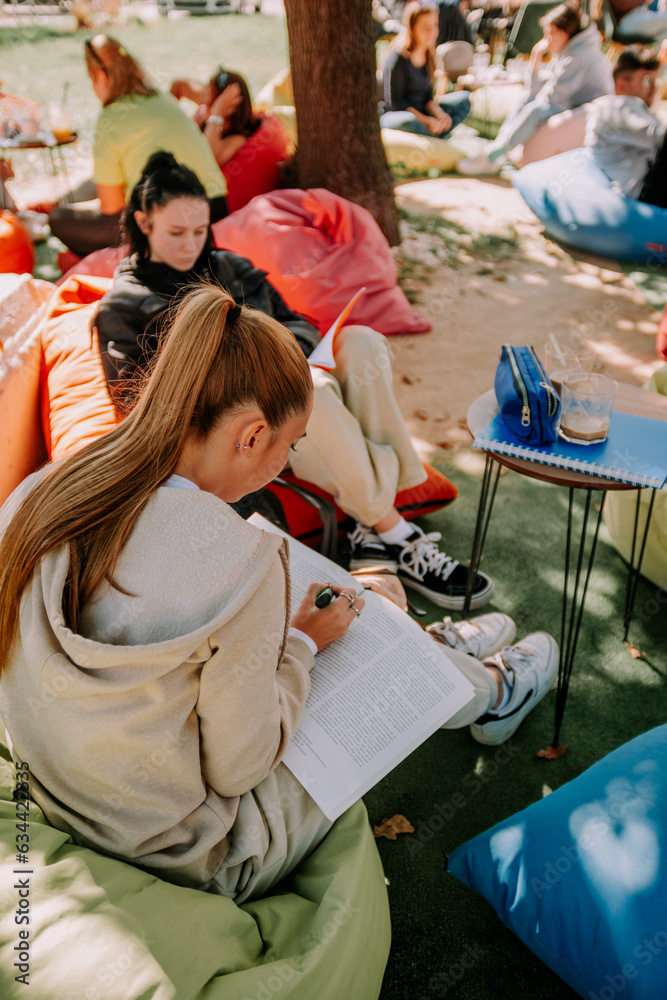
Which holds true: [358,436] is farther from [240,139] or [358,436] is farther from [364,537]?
[240,139]

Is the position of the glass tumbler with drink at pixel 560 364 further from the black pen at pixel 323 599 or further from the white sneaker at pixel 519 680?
the black pen at pixel 323 599

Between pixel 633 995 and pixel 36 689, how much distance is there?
1.14 metres

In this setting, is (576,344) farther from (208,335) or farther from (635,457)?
(208,335)

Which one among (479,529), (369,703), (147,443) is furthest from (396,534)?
(147,443)

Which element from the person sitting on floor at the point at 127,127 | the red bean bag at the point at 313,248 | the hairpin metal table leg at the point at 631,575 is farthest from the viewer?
the person sitting on floor at the point at 127,127

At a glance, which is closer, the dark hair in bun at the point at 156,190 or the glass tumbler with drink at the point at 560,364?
the glass tumbler with drink at the point at 560,364

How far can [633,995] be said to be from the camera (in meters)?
1.28

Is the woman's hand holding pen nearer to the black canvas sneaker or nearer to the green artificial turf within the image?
the green artificial turf

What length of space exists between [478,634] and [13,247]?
345 centimetres

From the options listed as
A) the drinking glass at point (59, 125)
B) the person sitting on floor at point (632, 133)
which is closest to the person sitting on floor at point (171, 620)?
the person sitting on floor at point (632, 133)

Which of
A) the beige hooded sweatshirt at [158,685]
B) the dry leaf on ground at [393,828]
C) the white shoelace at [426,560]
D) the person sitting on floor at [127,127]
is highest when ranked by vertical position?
the person sitting on floor at [127,127]

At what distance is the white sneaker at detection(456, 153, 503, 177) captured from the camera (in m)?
7.01

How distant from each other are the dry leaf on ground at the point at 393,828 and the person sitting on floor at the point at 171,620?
60 centimetres

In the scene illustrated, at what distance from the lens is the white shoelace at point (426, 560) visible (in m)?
2.66
